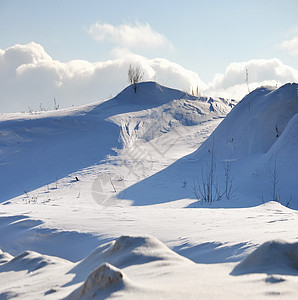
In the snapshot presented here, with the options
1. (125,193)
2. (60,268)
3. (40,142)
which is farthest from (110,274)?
(40,142)

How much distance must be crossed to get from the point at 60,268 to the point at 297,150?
23.4 ft

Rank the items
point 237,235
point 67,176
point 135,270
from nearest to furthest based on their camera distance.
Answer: point 135,270
point 237,235
point 67,176

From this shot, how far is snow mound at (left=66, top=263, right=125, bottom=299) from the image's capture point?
1.57 meters

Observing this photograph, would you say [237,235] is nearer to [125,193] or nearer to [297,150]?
[125,193]

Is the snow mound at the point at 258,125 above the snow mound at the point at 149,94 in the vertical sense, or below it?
below

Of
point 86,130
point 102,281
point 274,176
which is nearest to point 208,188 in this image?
point 274,176

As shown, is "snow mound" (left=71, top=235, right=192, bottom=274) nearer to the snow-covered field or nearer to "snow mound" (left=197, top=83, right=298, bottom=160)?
the snow-covered field

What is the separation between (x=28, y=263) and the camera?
2.76 meters

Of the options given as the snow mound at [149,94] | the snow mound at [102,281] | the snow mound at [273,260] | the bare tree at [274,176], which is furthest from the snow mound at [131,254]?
the snow mound at [149,94]

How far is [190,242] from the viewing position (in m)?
3.17

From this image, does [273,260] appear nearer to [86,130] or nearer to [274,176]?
[274,176]

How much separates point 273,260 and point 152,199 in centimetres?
590

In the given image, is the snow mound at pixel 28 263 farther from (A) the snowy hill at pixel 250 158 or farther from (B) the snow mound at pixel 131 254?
(A) the snowy hill at pixel 250 158

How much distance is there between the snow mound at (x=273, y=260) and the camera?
6.07ft
